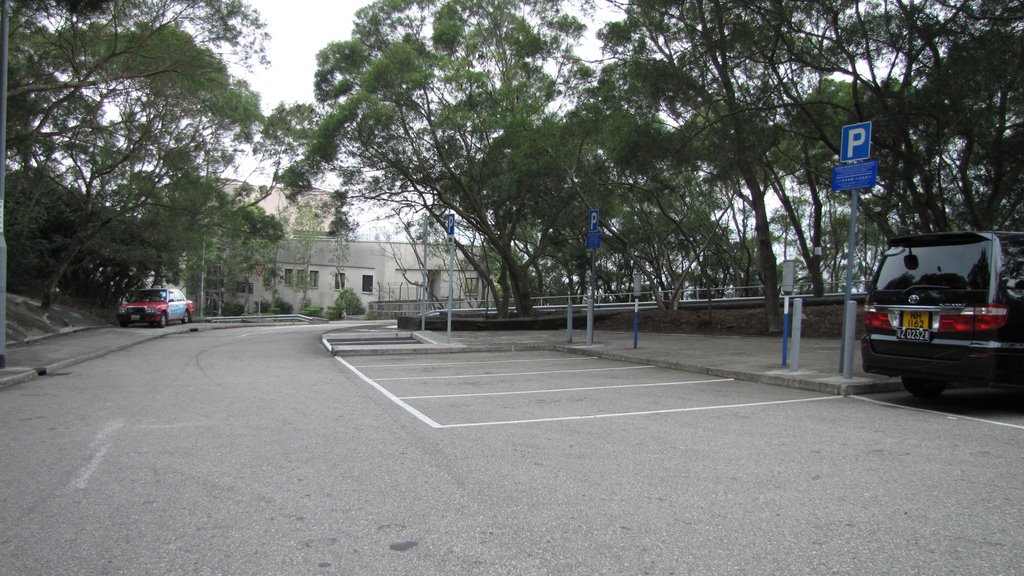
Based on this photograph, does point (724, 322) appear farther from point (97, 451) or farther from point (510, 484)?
point (97, 451)

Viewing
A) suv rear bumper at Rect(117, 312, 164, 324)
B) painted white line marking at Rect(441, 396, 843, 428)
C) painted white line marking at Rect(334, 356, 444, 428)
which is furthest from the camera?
suv rear bumper at Rect(117, 312, 164, 324)

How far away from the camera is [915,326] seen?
7.69 meters

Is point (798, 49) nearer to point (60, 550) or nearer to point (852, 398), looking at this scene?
point (852, 398)

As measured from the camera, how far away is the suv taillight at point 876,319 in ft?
26.5

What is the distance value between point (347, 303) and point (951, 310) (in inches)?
1752

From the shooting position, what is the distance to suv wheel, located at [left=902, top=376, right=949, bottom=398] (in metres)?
8.35

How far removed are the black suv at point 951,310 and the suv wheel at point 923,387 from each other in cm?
22

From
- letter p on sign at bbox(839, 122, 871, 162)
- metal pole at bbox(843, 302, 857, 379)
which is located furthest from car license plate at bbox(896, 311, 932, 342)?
letter p on sign at bbox(839, 122, 871, 162)

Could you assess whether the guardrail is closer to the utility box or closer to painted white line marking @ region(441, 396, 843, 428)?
the utility box

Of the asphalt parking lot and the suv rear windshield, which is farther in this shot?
the asphalt parking lot

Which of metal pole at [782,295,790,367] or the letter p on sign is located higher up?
the letter p on sign

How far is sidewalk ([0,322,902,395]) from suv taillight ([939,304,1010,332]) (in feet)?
6.22

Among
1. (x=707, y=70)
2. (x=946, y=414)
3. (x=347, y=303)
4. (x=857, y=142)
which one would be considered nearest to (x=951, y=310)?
(x=946, y=414)

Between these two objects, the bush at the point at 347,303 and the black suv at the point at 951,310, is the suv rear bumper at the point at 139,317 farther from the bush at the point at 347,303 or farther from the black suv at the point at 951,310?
the black suv at the point at 951,310
